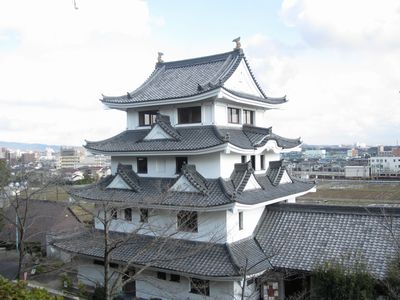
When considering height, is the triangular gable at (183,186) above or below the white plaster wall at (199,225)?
above

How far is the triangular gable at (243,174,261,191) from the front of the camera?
18234mm

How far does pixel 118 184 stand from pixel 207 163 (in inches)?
192

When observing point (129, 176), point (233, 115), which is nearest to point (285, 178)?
point (233, 115)

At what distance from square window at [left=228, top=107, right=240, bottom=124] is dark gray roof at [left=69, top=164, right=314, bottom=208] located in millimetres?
3001

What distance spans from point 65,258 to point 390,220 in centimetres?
2089

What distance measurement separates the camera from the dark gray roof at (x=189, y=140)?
17984 mm

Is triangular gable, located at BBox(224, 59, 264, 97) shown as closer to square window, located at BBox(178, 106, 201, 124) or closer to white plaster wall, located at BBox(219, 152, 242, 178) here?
square window, located at BBox(178, 106, 201, 124)

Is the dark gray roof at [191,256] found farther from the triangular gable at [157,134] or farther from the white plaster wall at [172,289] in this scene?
the triangular gable at [157,134]

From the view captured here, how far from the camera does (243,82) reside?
70.5 ft

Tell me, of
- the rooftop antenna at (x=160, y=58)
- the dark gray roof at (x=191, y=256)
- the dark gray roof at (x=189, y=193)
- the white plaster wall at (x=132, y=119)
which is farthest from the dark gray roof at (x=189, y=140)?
the rooftop antenna at (x=160, y=58)

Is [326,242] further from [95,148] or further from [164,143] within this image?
[95,148]

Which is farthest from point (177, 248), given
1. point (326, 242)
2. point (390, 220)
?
point (390, 220)

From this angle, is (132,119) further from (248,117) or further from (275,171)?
(275,171)

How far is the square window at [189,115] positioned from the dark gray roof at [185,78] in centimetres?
77
